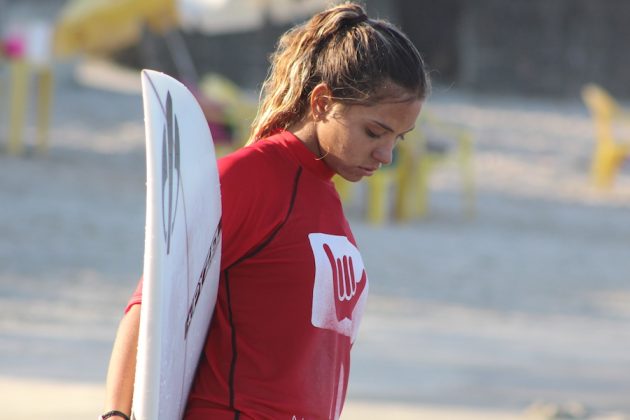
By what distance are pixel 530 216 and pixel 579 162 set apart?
3191 mm

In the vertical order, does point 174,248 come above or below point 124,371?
above

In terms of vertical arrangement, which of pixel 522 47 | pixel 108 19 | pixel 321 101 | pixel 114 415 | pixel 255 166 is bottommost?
pixel 114 415

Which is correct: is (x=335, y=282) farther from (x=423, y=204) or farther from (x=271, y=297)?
(x=423, y=204)

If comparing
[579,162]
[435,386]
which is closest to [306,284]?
[435,386]

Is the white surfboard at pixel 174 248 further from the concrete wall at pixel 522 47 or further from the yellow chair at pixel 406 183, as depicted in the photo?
the concrete wall at pixel 522 47

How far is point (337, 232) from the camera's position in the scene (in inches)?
81.9

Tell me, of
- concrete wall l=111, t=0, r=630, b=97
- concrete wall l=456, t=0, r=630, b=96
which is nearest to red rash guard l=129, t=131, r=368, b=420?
concrete wall l=111, t=0, r=630, b=97

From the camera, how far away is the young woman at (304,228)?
1.99 m

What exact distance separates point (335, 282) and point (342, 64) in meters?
0.34

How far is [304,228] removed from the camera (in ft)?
6.63

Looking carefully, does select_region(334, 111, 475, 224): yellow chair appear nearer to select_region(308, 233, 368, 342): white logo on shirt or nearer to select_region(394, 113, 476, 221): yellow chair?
select_region(394, 113, 476, 221): yellow chair

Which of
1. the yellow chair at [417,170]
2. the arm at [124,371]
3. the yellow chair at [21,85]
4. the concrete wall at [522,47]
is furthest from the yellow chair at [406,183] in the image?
the arm at [124,371]

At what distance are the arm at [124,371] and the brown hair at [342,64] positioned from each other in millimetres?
434

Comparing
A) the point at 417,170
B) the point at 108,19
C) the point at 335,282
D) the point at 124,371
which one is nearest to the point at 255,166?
the point at 335,282
